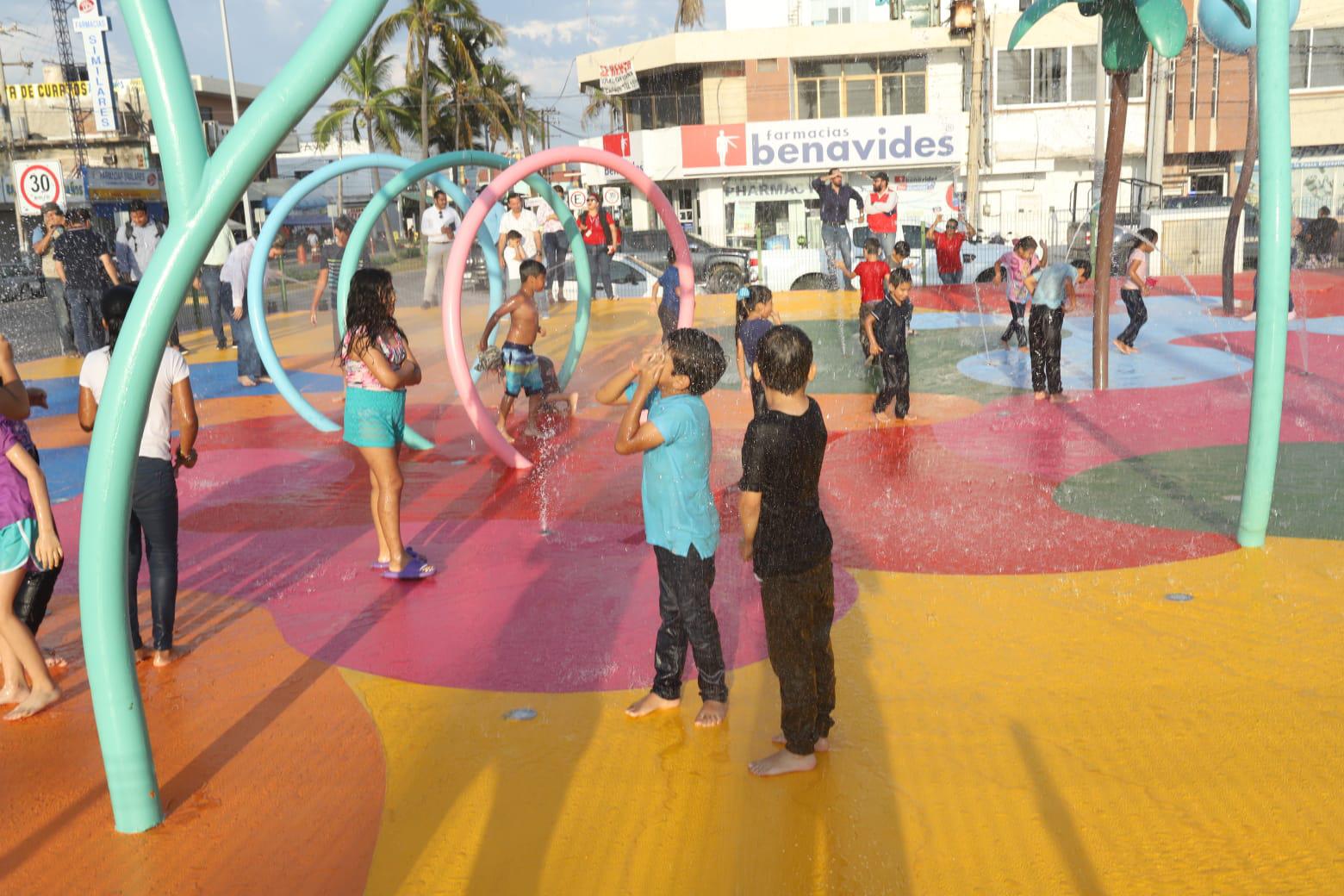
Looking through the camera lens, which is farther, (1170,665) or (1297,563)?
(1297,563)

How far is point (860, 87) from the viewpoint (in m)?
40.1

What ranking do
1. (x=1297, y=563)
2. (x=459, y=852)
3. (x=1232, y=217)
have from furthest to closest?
(x=1232, y=217) < (x=1297, y=563) < (x=459, y=852)

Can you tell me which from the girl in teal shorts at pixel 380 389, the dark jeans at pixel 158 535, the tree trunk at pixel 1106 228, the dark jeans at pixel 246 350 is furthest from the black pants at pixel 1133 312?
the dark jeans at pixel 158 535

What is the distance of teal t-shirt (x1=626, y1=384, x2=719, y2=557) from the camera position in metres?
4.46

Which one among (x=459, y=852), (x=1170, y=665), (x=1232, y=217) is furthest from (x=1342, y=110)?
(x=459, y=852)

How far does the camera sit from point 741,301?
9164 millimetres

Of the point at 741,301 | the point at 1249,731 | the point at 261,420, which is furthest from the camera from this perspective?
the point at 261,420

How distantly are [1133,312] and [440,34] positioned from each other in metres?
31.1

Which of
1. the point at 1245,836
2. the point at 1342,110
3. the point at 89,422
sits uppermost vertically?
the point at 1342,110

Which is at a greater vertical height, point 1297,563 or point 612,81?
point 612,81

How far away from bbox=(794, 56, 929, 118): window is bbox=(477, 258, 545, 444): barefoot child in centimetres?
3245

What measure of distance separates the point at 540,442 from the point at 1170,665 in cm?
659

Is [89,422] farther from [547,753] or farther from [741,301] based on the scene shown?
[741,301]

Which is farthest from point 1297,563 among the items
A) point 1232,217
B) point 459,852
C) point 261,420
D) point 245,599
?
point 1232,217
